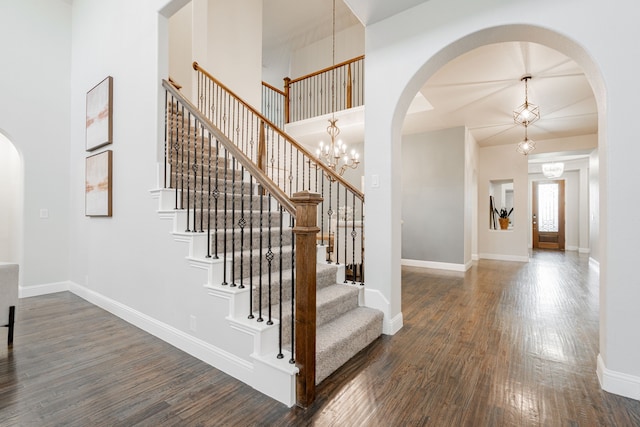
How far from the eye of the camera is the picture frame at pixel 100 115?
3.56 metres

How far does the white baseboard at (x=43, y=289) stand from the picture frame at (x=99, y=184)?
1.34 meters

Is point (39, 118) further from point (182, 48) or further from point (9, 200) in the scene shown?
point (182, 48)

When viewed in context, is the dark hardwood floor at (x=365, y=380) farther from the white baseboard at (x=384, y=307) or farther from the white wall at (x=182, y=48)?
the white wall at (x=182, y=48)

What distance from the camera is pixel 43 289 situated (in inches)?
167

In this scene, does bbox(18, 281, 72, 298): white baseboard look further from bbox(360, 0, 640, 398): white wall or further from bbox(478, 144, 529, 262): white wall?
bbox(478, 144, 529, 262): white wall

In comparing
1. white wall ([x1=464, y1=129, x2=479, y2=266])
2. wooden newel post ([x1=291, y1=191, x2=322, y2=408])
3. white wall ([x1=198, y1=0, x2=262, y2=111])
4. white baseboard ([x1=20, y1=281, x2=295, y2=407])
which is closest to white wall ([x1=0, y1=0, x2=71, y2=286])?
white baseboard ([x1=20, y1=281, x2=295, y2=407])

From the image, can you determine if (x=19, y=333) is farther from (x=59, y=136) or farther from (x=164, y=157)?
(x=59, y=136)

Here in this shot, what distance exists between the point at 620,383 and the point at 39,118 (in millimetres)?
6793

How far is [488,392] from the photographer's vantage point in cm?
196

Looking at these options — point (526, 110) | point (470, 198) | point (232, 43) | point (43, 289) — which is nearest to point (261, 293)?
point (43, 289)

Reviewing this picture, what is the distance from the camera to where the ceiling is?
3.54m

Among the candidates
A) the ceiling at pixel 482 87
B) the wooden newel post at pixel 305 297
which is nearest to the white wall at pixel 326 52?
the ceiling at pixel 482 87

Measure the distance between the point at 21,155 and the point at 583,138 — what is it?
414 inches

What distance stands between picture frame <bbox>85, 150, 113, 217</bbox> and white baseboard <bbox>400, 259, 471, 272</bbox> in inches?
193
